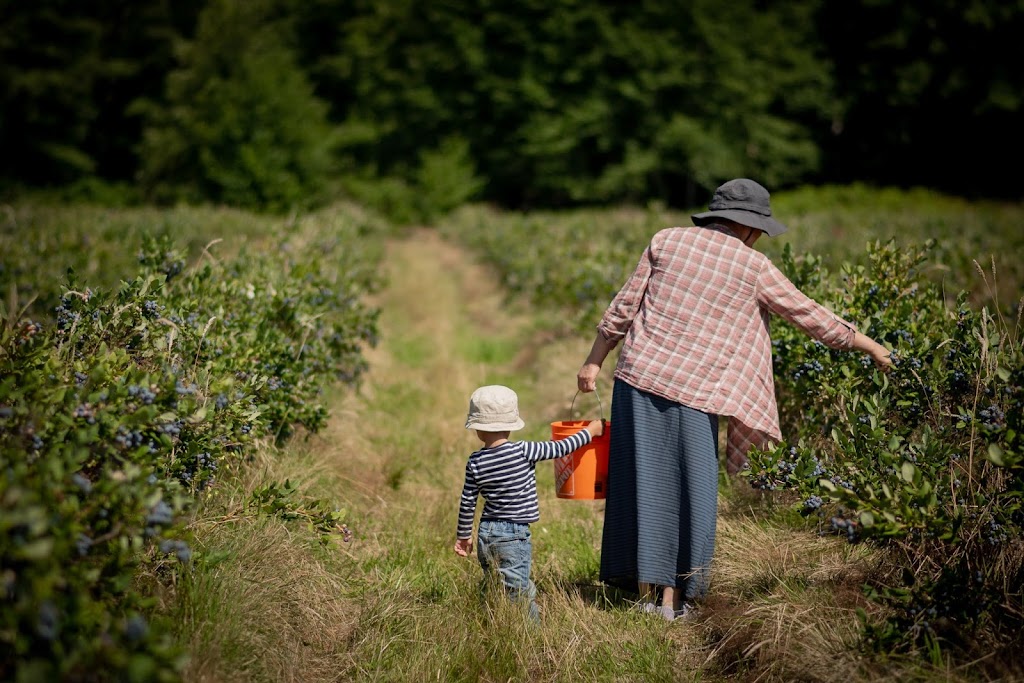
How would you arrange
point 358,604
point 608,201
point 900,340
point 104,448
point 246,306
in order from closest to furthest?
point 104,448
point 358,604
point 900,340
point 246,306
point 608,201

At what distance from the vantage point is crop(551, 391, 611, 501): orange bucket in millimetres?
3594

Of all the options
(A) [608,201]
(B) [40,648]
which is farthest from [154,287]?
(A) [608,201]

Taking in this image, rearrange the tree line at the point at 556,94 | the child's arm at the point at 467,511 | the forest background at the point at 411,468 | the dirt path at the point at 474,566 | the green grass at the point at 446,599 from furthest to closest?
the tree line at the point at 556,94 < the child's arm at the point at 467,511 < the dirt path at the point at 474,566 < the green grass at the point at 446,599 < the forest background at the point at 411,468

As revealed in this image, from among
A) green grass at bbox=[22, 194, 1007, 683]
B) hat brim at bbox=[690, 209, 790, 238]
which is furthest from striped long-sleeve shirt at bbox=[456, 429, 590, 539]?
hat brim at bbox=[690, 209, 790, 238]

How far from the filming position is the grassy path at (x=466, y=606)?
2961 millimetres

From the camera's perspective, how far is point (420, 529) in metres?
4.41

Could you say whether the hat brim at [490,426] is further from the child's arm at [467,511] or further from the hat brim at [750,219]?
the hat brim at [750,219]

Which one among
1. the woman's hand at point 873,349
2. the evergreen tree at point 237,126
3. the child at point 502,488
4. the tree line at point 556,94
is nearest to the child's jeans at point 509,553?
the child at point 502,488

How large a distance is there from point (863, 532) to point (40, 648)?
249cm

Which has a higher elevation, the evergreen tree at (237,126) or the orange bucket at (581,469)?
the evergreen tree at (237,126)

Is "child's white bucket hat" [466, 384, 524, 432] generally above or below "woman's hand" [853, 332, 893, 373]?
below

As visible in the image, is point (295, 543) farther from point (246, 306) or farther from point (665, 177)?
point (665, 177)

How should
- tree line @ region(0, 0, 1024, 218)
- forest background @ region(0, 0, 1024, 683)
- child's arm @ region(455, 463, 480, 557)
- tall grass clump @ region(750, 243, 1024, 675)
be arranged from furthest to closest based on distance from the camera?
1. tree line @ region(0, 0, 1024, 218)
2. child's arm @ region(455, 463, 480, 557)
3. tall grass clump @ region(750, 243, 1024, 675)
4. forest background @ region(0, 0, 1024, 683)

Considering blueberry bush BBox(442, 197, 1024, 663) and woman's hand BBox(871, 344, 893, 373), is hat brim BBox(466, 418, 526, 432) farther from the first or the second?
woman's hand BBox(871, 344, 893, 373)
